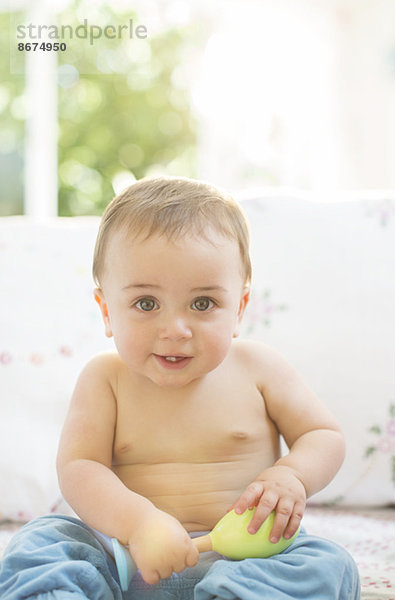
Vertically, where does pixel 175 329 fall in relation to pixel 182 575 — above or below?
above

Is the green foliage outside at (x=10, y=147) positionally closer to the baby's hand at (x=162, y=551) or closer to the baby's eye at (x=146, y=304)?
the baby's eye at (x=146, y=304)

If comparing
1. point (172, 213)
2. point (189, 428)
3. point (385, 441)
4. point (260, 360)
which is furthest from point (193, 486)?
point (385, 441)

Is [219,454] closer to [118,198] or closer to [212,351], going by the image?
[212,351]

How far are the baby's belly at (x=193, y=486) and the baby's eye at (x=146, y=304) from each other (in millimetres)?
202

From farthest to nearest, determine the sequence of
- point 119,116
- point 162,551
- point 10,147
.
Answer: point 119,116 < point 10,147 < point 162,551

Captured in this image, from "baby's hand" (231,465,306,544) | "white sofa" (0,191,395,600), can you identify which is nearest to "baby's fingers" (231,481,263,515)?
"baby's hand" (231,465,306,544)

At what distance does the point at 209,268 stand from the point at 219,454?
24 cm

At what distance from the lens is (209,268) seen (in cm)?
84

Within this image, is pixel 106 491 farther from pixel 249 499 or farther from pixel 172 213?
pixel 172 213

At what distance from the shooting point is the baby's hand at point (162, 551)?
2.36 feet

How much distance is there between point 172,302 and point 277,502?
0.83 ft

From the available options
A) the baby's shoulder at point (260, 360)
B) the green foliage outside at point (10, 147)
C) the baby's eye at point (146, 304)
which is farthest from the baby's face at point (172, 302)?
the green foliage outside at point (10, 147)

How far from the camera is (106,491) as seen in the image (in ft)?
2.70

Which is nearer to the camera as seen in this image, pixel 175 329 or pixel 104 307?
pixel 175 329
